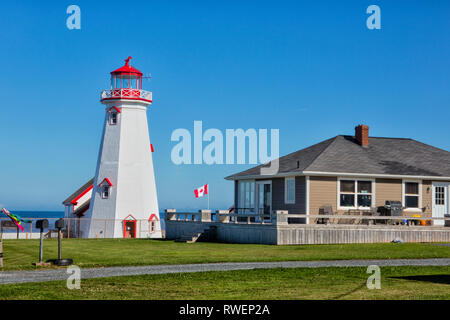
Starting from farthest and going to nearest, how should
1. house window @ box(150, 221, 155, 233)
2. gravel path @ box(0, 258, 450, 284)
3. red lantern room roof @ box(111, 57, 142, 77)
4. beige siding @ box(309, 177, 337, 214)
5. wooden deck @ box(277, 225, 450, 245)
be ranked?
house window @ box(150, 221, 155, 233) < red lantern room roof @ box(111, 57, 142, 77) < beige siding @ box(309, 177, 337, 214) < wooden deck @ box(277, 225, 450, 245) < gravel path @ box(0, 258, 450, 284)

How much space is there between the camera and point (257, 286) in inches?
484

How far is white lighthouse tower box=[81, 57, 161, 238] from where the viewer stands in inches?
1726

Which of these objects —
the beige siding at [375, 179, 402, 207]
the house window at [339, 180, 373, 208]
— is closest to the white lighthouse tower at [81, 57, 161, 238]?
the house window at [339, 180, 373, 208]

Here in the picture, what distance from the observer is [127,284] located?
Result: 1262cm

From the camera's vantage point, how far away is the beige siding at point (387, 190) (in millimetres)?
30203

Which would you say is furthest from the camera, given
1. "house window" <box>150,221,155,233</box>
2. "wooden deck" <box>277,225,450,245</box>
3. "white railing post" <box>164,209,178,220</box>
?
"house window" <box>150,221,155,233</box>

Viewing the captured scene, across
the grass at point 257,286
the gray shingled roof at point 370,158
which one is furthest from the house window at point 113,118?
the grass at point 257,286

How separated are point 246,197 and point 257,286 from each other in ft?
74.0

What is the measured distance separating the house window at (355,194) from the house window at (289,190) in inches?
92.0

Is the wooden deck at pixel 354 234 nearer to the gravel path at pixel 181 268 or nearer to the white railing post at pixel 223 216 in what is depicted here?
the white railing post at pixel 223 216

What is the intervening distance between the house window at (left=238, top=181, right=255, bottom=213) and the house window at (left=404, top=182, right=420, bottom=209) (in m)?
8.22

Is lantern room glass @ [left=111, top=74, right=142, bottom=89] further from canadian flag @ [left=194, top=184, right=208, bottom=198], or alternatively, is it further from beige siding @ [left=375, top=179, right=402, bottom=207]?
beige siding @ [left=375, top=179, right=402, bottom=207]

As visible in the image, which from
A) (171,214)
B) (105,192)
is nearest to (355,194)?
(171,214)
